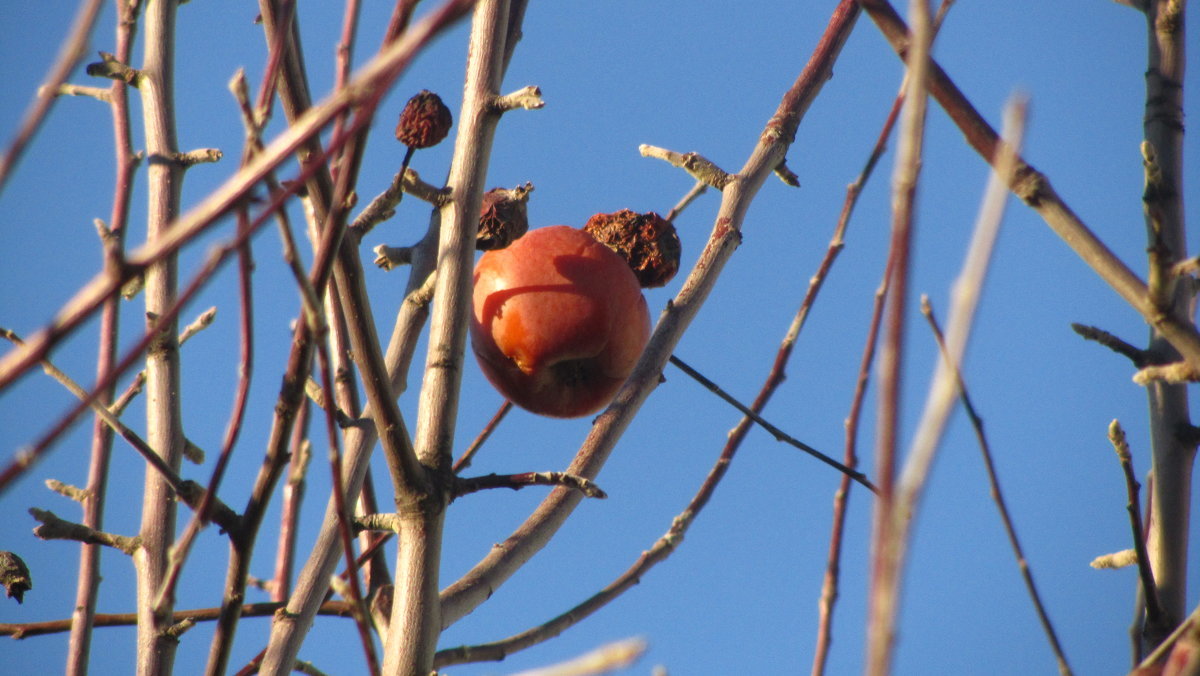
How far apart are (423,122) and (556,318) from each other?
1.43 feet

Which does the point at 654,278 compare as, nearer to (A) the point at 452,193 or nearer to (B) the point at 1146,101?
(A) the point at 452,193

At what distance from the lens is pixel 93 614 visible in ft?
4.69

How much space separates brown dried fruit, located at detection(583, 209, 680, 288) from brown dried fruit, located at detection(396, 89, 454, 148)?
1.86 feet

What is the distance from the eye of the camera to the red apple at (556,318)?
5.25 ft

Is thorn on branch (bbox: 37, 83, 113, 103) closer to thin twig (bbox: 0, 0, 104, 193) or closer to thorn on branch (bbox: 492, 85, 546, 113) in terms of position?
thorn on branch (bbox: 492, 85, 546, 113)

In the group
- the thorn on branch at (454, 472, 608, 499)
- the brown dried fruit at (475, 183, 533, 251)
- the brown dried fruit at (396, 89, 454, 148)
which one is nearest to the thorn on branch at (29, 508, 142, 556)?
the thorn on branch at (454, 472, 608, 499)

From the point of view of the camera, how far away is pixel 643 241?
180 centimetres

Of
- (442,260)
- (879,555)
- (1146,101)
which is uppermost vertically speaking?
(1146,101)

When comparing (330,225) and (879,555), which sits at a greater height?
(330,225)

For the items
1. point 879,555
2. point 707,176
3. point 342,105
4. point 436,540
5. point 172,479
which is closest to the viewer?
point 879,555

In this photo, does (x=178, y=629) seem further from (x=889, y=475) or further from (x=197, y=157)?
(x=889, y=475)

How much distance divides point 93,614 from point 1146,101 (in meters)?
1.54

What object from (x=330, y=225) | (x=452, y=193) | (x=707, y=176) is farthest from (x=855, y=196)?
(x=330, y=225)

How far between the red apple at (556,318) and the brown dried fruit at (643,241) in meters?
0.10
